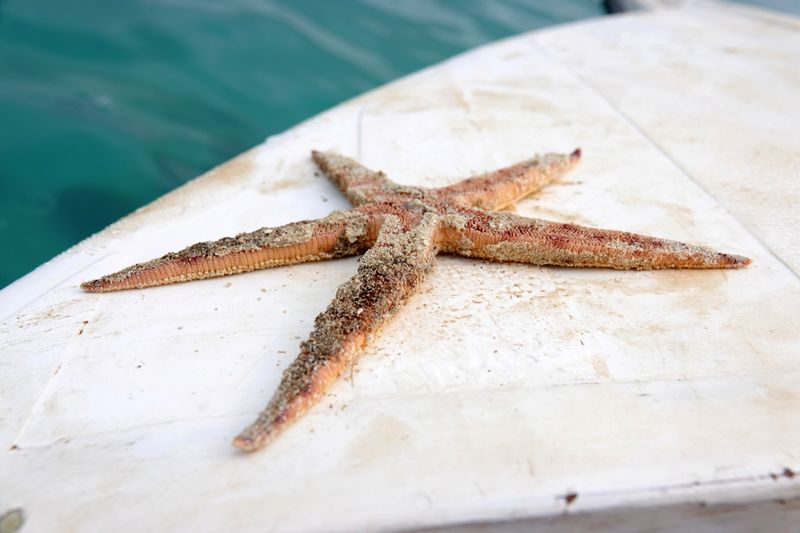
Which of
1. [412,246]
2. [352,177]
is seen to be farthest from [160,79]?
[412,246]

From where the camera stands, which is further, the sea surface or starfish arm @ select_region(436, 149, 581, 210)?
the sea surface

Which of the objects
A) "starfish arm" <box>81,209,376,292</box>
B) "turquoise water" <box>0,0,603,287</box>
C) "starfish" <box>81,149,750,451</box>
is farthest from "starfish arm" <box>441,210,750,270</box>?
"turquoise water" <box>0,0,603,287</box>

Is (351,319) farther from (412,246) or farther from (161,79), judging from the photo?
(161,79)

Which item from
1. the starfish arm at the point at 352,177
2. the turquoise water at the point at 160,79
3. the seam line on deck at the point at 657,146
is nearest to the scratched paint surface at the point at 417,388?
the seam line on deck at the point at 657,146

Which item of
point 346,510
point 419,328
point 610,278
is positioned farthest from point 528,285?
point 346,510

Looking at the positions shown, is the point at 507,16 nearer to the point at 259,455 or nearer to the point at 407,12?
the point at 407,12

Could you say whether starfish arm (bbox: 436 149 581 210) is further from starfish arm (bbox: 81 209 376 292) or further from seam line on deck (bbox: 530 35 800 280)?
seam line on deck (bbox: 530 35 800 280)
